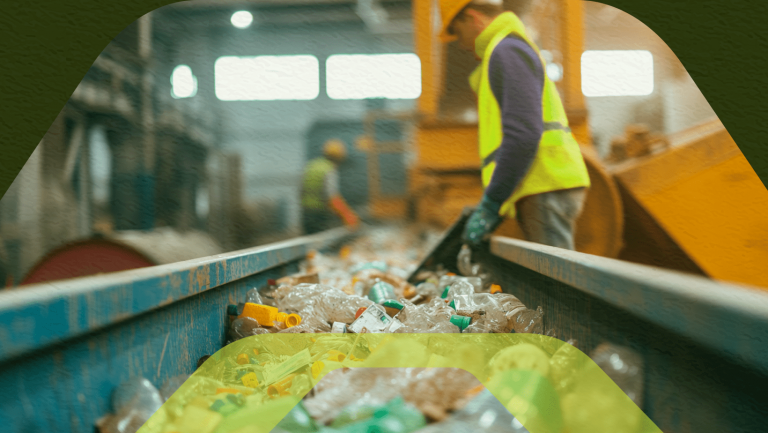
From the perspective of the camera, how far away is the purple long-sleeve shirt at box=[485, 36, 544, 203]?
236cm

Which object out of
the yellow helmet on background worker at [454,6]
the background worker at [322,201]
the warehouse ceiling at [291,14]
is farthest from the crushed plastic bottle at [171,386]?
the warehouse ceiling at [291,14]

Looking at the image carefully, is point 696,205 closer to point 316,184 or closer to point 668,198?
point 668,198

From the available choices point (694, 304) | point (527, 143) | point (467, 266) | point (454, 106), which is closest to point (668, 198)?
point (527, 143)

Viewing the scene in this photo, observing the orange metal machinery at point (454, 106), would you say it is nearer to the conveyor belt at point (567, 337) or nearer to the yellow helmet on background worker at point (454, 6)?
the yellow helmet on background worker at point (454, 6)

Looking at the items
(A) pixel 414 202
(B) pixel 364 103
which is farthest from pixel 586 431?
(B) pixel 364 103

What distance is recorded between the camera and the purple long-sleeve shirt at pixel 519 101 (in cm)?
236

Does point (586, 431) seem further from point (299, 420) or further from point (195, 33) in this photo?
point (195, 33)

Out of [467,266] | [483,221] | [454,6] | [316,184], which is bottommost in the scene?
[467,266]

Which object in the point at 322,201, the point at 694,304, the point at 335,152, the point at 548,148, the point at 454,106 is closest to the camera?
the point at 694,304

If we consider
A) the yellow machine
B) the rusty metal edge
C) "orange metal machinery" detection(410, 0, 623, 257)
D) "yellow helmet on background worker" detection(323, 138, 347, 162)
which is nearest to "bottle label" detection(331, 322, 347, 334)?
the rusty metal edge

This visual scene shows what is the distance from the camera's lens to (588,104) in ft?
Answer: 12.6

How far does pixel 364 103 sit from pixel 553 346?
1125cm

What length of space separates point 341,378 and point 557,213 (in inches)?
68.7

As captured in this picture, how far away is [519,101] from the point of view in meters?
2.36
